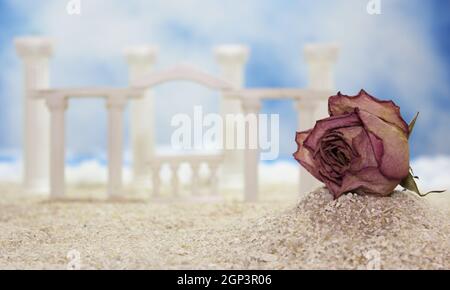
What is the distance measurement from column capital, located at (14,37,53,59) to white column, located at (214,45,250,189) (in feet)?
6.28

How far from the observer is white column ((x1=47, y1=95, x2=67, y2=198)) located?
18.4 feet

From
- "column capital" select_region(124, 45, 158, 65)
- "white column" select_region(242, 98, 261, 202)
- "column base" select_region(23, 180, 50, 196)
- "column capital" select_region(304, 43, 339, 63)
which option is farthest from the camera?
"column capital" select_region(124, 45, 158, 65)

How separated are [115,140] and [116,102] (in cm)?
34

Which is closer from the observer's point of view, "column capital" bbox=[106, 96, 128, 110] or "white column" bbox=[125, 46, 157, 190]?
"column capital" bbox=[106, 96, 128, 110]

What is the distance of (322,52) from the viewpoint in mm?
6902

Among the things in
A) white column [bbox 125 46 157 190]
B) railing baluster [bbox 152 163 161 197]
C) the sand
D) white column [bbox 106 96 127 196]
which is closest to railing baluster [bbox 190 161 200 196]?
railing baluster [bbox 152 163 161 197]

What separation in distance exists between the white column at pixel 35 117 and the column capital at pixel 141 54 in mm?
1048

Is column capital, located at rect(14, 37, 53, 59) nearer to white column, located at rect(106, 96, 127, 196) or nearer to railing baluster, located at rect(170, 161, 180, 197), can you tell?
white column, located at rect(106, 96, 127, 196)

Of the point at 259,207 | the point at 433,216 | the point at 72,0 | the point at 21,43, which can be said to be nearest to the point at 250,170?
the point at 259,207

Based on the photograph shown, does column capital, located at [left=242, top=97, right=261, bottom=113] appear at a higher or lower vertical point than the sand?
higher

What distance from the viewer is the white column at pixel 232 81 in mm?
7445

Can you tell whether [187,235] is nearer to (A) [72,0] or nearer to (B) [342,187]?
(B) [342,187]

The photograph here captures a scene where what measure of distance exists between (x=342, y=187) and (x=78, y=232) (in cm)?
152
